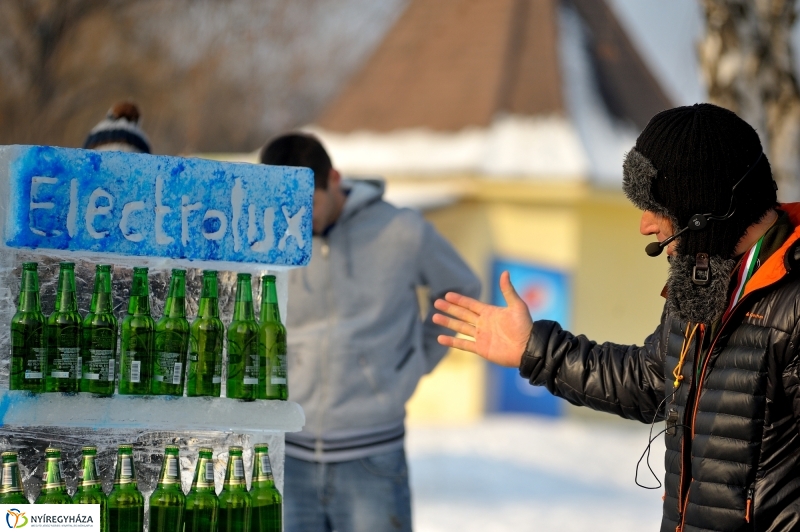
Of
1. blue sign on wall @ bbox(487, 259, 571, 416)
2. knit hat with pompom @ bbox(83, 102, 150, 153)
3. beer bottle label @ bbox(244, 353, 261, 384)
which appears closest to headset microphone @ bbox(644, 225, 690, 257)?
beer bottle label @ bbox(244, 353, 261, 384)

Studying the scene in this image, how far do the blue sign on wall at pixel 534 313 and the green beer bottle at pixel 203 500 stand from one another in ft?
41.3

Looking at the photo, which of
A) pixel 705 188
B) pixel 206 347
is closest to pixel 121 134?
pixel 206 347

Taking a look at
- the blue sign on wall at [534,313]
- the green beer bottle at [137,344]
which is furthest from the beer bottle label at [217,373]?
the blue sign on wall at [534,313]

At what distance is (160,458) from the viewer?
3740 millimetres

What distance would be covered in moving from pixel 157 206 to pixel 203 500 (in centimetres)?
95

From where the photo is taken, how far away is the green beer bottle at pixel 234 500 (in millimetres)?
3670

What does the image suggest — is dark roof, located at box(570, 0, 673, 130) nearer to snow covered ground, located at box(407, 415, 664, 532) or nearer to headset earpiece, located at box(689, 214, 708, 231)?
snow covered ground, located at box(407, 415, 664, 532)

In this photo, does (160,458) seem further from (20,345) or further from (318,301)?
(318,301)

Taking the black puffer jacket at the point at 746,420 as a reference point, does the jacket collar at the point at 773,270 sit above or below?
above

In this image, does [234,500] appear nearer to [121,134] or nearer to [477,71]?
[121,134]

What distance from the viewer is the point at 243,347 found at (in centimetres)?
378

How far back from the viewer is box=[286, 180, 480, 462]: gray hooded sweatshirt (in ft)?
16.1

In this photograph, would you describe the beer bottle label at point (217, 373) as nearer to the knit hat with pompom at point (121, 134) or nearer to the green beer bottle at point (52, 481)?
the green beer bottle at point (52, 481)

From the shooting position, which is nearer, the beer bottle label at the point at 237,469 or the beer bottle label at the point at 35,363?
the beer bottle label at the point at 35,363
